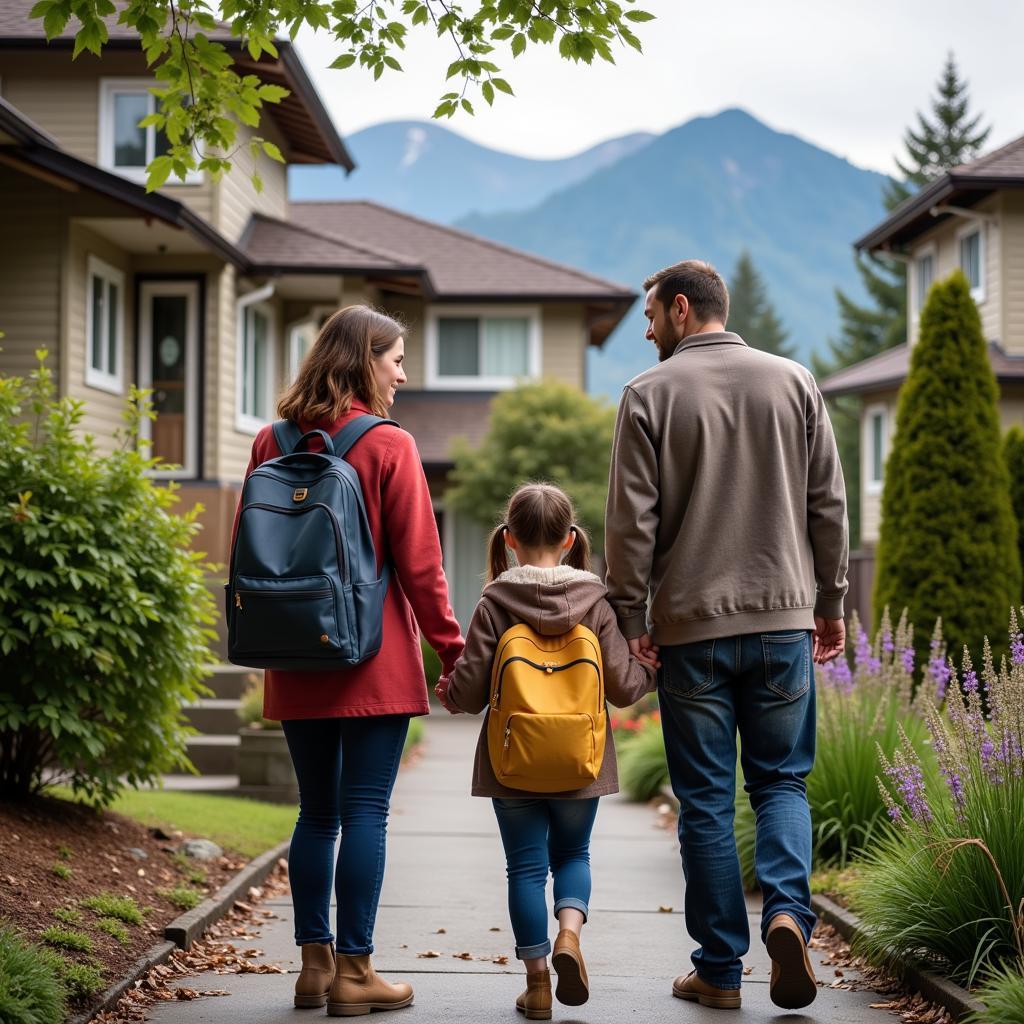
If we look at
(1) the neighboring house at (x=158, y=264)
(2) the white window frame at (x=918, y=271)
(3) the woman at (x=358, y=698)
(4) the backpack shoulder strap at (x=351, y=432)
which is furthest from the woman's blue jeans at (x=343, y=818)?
(2) the white window frame at (x=918, y=271)

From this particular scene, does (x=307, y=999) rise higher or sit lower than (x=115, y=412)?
lower

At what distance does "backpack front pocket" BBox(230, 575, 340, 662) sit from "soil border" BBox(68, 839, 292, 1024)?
50.1 inches

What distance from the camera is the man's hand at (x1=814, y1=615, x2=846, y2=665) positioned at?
509 cm

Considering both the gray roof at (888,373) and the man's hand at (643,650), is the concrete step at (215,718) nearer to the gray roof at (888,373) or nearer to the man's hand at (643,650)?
the man's hand at (643,650)

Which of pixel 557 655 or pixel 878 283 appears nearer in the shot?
pixel 557 655

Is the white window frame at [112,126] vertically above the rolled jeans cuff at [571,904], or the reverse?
the white window frame at [112,126]

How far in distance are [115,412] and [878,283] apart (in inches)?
1796

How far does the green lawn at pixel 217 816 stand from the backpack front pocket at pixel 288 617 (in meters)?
3.47

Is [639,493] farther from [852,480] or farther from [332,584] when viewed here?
[852,480]

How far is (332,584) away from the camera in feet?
15.0

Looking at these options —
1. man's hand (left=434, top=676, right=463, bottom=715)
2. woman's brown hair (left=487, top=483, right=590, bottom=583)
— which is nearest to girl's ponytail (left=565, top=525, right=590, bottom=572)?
woman's brown hair (left=487, top=483, right=590, bottom=583)

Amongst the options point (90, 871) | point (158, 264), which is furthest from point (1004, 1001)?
point (158, 264)

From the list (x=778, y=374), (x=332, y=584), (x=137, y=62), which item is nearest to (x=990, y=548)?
(x=778, y=374)

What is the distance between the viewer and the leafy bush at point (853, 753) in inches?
288
